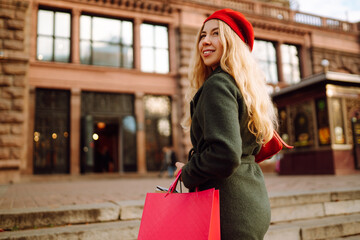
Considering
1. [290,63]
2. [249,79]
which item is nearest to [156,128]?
[290,63]

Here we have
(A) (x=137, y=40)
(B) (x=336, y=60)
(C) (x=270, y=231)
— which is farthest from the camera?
(B) (x=336, y=60)

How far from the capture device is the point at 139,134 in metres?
15.9

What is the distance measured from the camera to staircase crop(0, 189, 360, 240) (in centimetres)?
345

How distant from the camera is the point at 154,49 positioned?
56.9ft

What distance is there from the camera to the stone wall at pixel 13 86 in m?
12.3

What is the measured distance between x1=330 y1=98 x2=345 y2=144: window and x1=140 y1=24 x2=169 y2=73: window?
29.5 ft

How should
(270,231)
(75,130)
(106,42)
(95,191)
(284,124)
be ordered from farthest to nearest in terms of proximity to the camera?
1. (106,42)
2. (75,130)
3. (284,124)
4. (95,191)
5. (270,231)

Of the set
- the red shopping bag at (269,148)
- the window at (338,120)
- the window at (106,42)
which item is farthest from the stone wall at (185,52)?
the red shopping bag at (269,148)

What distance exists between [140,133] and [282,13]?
1216 centimetres

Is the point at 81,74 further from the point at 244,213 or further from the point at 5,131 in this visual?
the point at 244,213

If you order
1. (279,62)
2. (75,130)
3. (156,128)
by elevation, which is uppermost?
(279,62)

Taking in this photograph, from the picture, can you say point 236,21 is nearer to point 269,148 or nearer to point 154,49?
point 269,148

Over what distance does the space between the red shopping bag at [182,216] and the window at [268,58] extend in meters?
19.3

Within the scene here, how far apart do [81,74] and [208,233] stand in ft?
48.7
